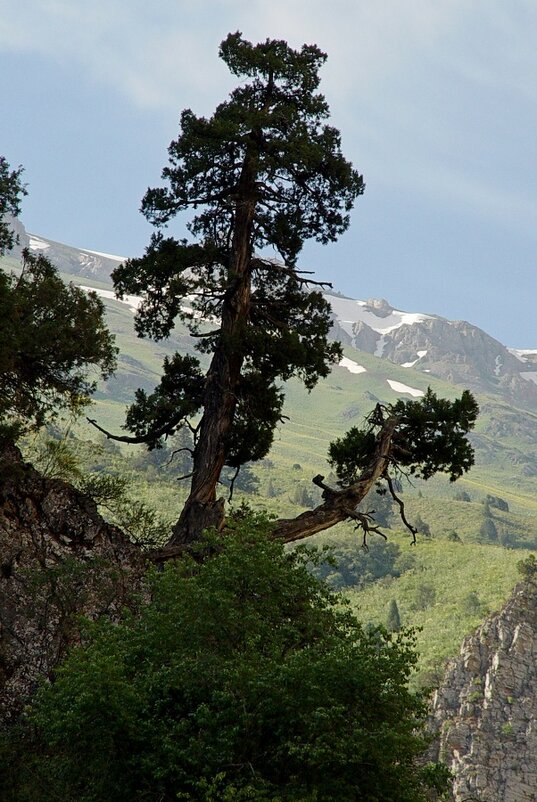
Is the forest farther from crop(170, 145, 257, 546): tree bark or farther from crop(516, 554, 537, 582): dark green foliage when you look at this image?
crop(516, 554, 537, 582): dark green foliage

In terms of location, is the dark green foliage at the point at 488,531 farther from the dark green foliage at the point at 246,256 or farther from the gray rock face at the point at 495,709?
the dark green foliage at the point at 246,256

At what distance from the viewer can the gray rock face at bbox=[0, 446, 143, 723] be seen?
1441 cm

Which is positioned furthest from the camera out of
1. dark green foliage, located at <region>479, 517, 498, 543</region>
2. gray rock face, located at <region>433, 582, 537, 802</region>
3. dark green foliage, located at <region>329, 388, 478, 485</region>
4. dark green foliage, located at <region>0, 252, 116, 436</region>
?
dark green foliage, located at <region>479, 517, 498, 543</region>

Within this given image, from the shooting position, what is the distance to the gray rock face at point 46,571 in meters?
14.4

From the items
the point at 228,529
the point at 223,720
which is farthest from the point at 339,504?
the point at 223,720

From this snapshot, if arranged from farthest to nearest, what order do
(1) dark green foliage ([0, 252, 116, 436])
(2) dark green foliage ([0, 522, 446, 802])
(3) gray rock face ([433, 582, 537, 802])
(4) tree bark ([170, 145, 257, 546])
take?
(3) gray rock face ([433, 582, 537, 802])
(4) tree bark ([170, 145, 257, 546])
(1) dark green foliage ([0, 252, 116, 436])
(2) dark green foliage ([0, 522, 446, 802])

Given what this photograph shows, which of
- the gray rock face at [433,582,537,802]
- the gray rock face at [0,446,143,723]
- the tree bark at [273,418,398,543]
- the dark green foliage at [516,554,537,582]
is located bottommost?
the gray rock face at [433,582,537,802]

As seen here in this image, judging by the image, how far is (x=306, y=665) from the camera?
9.86 m

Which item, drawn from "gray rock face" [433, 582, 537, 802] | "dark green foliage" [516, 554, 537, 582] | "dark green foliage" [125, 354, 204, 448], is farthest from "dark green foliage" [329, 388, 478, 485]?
"dark green foliage" [516, 554, 537, 582]

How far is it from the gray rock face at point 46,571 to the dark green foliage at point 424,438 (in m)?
5.68

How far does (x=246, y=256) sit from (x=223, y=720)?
12.5 meters

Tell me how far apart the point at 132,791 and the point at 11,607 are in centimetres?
585

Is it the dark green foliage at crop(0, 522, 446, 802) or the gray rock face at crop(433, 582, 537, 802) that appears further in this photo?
the gray rock face at crop(433, 582, 537, 802)

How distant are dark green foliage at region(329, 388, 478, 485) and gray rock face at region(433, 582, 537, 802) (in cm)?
3971
